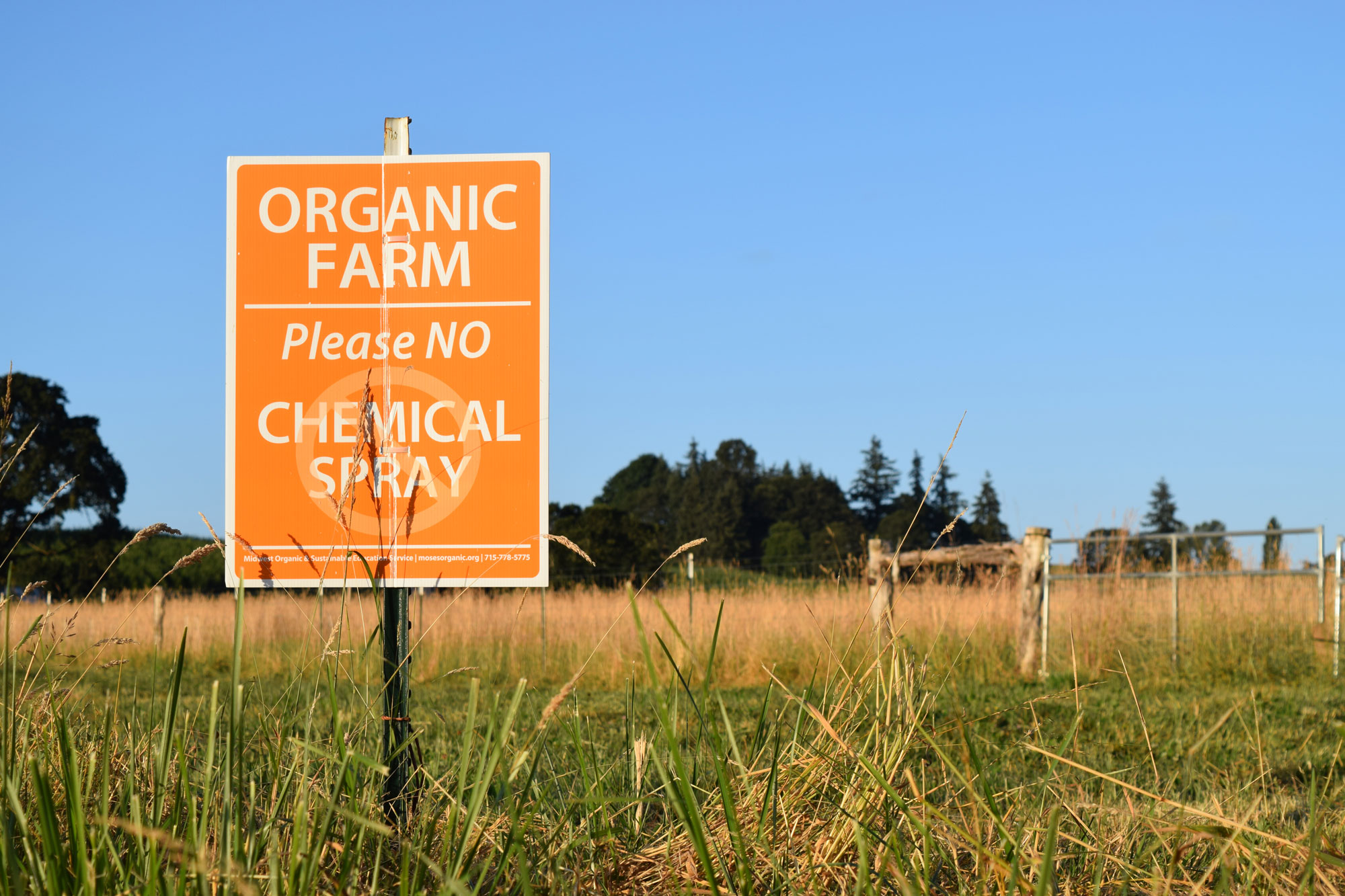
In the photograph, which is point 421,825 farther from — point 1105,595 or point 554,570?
point 554,570

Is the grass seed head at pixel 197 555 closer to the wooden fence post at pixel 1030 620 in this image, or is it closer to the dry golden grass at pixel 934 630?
the dry golden grass at pixel 934 630

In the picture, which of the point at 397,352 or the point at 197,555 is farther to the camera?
the point at 397,352

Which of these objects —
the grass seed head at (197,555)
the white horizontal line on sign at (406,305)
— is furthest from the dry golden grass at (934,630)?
the grass seed head at (197,555)

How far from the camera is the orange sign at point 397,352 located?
291cm

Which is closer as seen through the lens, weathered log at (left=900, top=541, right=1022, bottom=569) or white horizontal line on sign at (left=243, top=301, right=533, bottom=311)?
white horizontal line on sign at (left=243, top=301, right=533, bottom=311)

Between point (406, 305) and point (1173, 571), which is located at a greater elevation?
point (406, 305)

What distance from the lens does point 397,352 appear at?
2918 millimetres

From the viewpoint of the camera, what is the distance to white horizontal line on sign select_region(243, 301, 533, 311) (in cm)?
294

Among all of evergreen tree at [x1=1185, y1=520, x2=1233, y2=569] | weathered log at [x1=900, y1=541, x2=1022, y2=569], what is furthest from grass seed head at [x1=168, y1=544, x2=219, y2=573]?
evergreen tree at [x1=1185, y1=520, x2=1233, y2=569]

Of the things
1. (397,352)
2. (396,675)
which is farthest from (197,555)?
(397,352)

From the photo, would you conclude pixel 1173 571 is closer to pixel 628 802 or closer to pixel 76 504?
pixel 628 802

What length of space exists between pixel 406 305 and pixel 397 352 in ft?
0.44

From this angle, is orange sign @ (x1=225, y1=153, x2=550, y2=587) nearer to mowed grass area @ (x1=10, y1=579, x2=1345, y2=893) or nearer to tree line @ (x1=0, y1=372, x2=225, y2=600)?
mowed grass area @ (x1=10, y1=579, x2=1345, y2=893)

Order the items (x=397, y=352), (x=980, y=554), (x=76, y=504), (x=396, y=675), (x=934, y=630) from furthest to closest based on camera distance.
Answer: (x=76, y=504), (x=980, y=554), (x=934, y=630), (x=397, y=352), (x=396, y=675)
